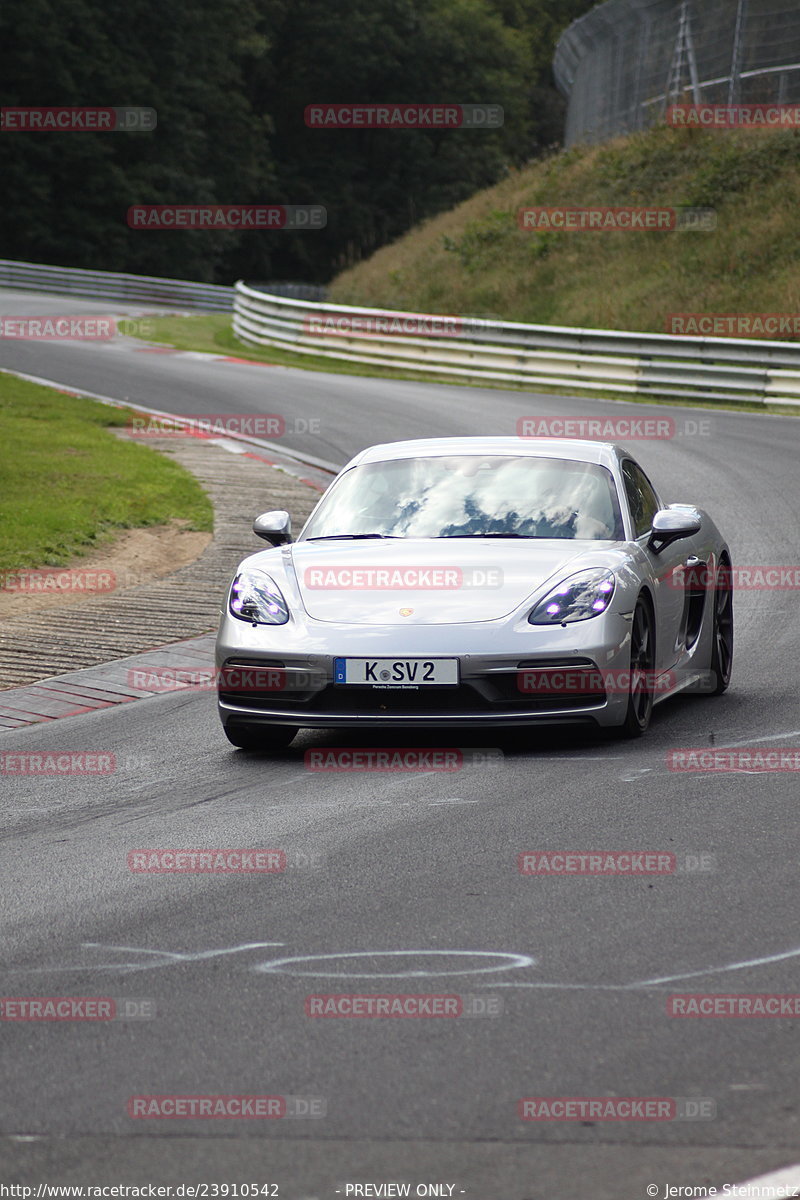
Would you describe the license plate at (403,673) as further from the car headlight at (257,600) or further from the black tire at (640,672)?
the black tire at (640,672)

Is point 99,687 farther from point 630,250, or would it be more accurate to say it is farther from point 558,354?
point 630,250

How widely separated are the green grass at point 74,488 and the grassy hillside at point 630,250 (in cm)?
1480

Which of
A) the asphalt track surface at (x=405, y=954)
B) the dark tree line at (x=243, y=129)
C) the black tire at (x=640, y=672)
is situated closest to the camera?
the asphalt track surface at (x=405, y=954)

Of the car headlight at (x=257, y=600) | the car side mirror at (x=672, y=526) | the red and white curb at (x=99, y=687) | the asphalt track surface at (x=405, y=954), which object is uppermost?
the car side mirror at (x=672, y=526)

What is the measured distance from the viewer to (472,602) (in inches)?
299

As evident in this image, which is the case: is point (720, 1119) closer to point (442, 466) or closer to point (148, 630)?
point (442, 466)

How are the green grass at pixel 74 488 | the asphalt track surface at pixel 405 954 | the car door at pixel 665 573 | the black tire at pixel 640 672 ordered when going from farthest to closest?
the green grass at pixel 74 488 < the car door at pixel 665 573 < the black tire at pixel 640 672 < the asphalt track surface at pixel 405 954

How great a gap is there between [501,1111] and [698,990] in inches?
35.5

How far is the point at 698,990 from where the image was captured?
4.48 m

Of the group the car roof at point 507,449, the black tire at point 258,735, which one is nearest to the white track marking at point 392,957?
the black tire at point 258,735

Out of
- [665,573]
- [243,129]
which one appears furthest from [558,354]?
[243,129]

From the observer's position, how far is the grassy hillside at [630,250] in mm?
32594

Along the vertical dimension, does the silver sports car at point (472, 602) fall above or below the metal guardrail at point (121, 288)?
below

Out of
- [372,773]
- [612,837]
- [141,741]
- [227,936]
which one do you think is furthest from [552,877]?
[141,741]
